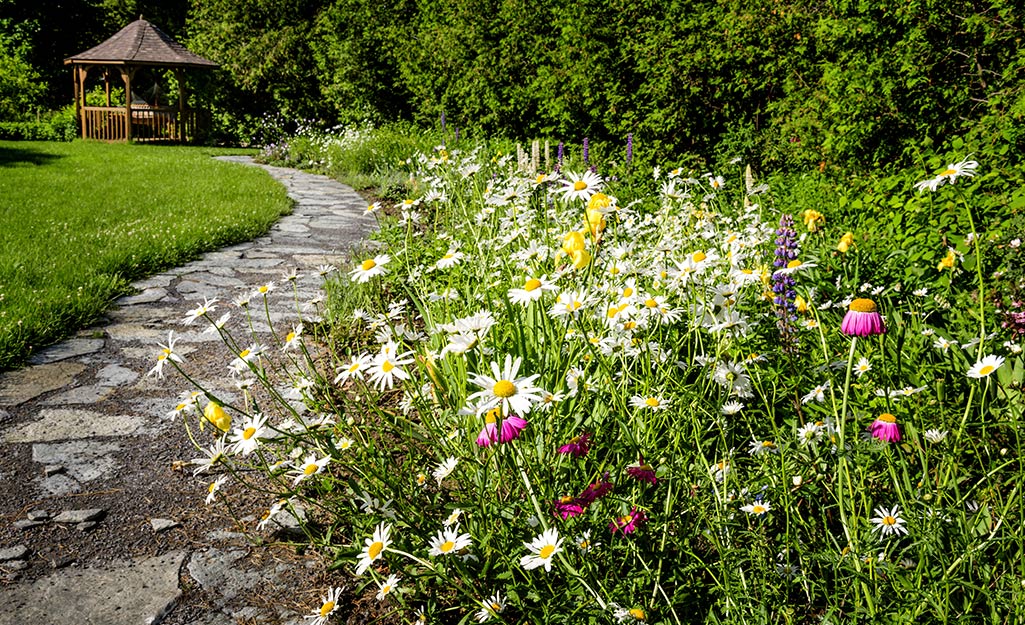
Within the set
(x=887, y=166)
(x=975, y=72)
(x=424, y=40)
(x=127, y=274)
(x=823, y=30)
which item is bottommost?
(x=127, y=274)

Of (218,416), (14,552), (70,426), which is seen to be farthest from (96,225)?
(218,416)

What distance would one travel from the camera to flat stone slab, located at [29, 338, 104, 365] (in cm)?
332

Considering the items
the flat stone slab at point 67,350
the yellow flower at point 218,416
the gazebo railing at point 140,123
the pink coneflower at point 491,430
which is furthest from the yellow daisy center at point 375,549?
the gazebo railing at point 140,123

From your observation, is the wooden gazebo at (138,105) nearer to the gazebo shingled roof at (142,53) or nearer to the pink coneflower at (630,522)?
the gazebo shingled roof at (142,53)

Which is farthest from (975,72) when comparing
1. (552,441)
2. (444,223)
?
(552,441)

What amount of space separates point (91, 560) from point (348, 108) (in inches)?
494

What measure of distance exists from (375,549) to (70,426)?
1.81 m

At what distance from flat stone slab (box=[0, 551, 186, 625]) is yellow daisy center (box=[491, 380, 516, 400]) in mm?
1072

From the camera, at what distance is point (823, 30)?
4461mm

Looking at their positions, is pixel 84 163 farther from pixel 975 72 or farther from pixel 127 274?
pixel 975 72

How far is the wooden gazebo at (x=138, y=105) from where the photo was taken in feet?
51.9

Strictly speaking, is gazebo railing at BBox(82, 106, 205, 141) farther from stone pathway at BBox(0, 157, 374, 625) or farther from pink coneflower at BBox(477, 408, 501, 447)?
pink coneflower at BBox(477, 408, 501, 447)

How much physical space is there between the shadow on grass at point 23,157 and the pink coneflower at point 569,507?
34.8 ft

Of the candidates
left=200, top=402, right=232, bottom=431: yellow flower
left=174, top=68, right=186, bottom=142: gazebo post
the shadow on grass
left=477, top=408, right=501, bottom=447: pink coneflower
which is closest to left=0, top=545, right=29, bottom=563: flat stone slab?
left=200, top=402, right=232, bottom=431: yellow flower
